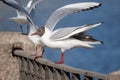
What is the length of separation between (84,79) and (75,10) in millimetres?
1027

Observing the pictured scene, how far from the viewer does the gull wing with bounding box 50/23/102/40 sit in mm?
6281

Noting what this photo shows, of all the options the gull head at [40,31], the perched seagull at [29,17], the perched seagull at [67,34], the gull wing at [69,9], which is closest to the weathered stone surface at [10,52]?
the perched seagull at [29,17]

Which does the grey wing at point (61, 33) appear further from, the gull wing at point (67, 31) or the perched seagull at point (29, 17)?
the perched seagull at point (29, 17)

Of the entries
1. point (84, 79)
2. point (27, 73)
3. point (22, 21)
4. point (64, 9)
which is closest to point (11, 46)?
point (27, 73)

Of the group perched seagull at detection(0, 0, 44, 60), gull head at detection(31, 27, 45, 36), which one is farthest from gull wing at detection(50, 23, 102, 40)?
perched seagull at detection(0, 0, 44, 60)

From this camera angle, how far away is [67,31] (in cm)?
654

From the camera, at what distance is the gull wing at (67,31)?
247 inches

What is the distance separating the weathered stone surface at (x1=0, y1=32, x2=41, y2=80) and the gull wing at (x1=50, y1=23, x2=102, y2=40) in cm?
156

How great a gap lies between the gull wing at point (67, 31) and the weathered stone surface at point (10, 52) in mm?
1563

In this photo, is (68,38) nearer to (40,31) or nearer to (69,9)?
(69,9)

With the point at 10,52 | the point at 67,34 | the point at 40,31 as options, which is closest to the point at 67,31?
the point at 67,34

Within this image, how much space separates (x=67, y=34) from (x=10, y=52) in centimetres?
203

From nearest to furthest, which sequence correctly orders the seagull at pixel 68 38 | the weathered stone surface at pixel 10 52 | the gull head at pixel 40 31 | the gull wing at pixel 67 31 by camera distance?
the gull wing at pixel 67 31 → the seagull at pixel 68 38 → the gull head at pixel 40 31 → the weathered stone surface at pixel 10 52

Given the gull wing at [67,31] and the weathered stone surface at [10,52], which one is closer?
the gull wing at [67,31]
